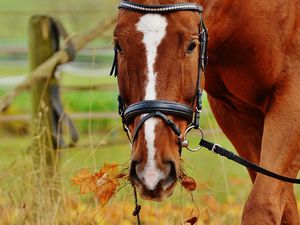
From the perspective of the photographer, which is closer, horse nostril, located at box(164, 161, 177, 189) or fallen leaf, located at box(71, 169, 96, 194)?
horse nostril, located at box(164, 161, 177, 189)

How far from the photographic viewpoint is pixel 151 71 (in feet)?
12.6

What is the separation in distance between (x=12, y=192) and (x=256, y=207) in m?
1.91

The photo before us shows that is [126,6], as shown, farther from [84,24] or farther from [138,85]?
[84,24]

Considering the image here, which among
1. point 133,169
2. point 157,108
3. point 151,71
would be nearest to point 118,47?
point 151,71

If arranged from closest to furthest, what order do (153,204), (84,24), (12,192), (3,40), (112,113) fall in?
1. (12,192)
2. (153,204)
3. (112,113)
4. (84,24)
5. (3,40)

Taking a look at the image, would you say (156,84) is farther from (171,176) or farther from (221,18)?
(221,18)

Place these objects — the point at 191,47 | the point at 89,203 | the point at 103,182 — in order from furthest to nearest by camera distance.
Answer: the point at 89,203
the point at 103,182
the point at 191,47

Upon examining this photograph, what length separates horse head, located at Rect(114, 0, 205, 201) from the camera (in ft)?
12.2

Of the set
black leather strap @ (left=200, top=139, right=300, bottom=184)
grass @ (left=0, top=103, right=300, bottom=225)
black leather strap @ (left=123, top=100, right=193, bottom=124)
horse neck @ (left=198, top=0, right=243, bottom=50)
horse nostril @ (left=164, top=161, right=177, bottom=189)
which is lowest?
grass @ (left=0, top=103, right=300, bottom=225)

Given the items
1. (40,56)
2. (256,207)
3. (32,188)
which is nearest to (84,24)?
(40,56)

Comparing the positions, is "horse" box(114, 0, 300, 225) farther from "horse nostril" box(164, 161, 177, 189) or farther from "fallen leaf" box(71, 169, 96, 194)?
"fallen leaf" box(71, 169, 96, 194)

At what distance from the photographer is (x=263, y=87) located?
16.1 ft

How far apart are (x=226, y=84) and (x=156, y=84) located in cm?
127

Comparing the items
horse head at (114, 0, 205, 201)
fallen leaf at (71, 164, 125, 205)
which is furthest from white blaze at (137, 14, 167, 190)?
fallen leaf at (71, 164, 125, 205)
